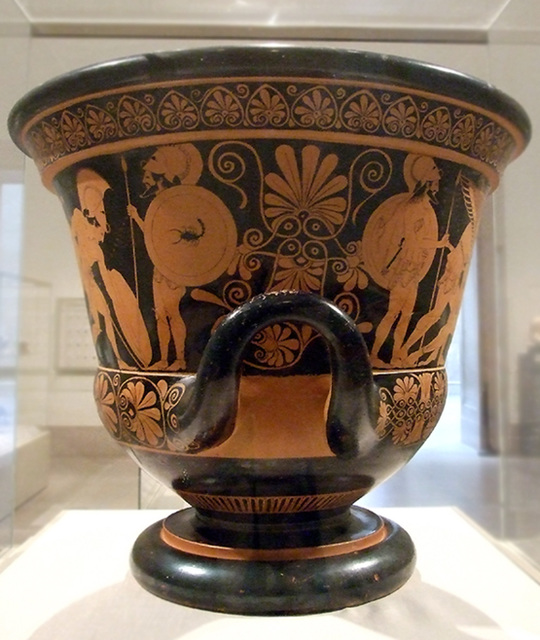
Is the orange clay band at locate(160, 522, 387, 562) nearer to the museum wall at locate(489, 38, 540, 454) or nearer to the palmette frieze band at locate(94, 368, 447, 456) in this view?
the palmette frieze band at locate(94, 368, 447, 456)

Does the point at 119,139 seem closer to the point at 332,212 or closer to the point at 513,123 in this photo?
the point at 332,212

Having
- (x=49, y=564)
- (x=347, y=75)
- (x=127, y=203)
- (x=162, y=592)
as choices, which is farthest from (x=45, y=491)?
(x=347, y=75)

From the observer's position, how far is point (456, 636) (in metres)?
0.50

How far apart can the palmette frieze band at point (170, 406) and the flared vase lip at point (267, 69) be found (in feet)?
0.75

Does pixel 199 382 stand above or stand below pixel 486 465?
above

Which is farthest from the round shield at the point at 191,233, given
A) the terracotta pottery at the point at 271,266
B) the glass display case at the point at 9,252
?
the glass display case at the point at 9,252

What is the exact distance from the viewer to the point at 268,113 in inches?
17.6

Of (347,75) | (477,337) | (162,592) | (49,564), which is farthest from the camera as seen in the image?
(477,337)

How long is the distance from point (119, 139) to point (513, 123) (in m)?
0.33

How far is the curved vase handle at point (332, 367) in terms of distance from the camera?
1.43ft

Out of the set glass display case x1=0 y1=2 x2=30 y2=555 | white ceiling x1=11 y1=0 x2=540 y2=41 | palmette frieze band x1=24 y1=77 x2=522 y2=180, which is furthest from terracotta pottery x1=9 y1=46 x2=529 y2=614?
white ceiling x1=11 y1=0 x2=540 y2=41

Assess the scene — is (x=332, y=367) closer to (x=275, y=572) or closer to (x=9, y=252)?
(x=275, y=572)

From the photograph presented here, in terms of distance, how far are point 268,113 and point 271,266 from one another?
11 cm

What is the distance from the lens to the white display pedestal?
19.8 inches
